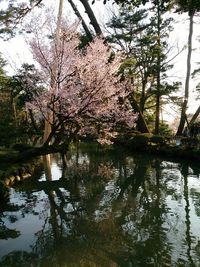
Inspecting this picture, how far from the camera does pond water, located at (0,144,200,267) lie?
6746mm

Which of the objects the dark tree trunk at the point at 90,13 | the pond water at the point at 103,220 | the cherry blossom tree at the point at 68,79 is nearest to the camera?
the pond water at the point at 103,220

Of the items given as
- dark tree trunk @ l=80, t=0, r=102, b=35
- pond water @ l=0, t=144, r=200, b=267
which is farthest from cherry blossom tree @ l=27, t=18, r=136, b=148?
dark tree trunk @ l=80, t=0, r=102, b=35

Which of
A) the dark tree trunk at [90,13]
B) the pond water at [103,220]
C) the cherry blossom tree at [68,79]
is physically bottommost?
the pond water at [103,220]

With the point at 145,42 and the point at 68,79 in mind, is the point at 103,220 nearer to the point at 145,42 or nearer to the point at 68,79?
the point at 68,79

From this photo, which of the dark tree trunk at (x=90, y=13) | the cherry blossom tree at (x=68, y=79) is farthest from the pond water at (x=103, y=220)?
the dark tree trunk at (x=90, y=13)

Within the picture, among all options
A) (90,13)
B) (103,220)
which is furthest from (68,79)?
(90,13)

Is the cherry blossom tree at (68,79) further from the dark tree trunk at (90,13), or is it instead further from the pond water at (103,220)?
the dark tree trunk at (90,13)

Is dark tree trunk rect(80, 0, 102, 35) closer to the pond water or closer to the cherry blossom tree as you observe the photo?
the cherry blossom tree

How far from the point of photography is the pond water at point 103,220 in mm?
6746

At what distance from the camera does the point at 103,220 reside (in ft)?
29.4

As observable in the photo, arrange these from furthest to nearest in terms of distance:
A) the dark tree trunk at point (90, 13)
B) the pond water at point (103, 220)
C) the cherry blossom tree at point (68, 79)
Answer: the dark tree trunk at point (90, 13) → the cherry blossom tree at point (68, 79) → the pond water at point (103, 220)

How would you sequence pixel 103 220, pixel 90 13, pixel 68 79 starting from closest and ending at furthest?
pixel 103 220 → pixel 68 79 → pixel 90 13

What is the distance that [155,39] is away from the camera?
26438mm

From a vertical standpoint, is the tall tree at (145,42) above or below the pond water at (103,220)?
above
